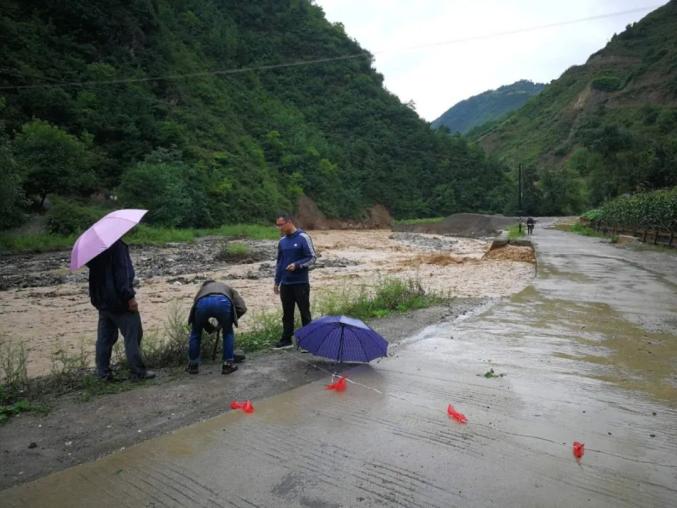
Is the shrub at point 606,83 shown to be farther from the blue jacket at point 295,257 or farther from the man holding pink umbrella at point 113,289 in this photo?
the man holding pink umbrella at point 113,289

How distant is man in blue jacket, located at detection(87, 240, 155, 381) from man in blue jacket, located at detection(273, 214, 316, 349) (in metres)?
1.81

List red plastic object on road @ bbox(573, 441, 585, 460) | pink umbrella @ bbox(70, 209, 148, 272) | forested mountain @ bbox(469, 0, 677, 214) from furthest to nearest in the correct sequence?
1. forested mountain @ bbox(469, 0, 677, 214)
2. pink umbrella @ bbox(70, 209, 148, 272)
3. red plastic object on road @ bbox(573, 441, 585, 460)

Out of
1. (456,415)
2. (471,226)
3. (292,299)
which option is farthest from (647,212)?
(471,226)

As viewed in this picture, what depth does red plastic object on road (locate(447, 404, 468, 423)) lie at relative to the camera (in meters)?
3.97

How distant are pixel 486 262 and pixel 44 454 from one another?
67.1 feet

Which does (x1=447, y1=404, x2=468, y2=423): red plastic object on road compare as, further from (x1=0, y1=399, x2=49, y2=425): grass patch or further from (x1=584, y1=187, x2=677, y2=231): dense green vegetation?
(x1=584, y1=187, x2=677, y2=231): dense green vegetation

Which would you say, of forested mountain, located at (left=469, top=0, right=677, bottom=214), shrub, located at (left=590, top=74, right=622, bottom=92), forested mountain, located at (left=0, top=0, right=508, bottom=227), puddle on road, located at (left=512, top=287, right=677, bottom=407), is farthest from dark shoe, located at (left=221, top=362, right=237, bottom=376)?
shrub, located at (left=590, top=74, right=622, bottom=92)

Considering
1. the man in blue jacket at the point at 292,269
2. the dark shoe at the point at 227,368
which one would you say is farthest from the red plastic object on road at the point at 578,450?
the man in blue jacket at the point at 292,269

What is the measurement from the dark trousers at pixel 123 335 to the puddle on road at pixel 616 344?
17.1 feet

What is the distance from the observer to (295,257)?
6066mm

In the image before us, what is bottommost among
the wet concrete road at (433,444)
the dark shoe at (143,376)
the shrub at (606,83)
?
the wet concrete road at (433,444)

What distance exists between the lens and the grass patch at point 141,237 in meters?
23.1

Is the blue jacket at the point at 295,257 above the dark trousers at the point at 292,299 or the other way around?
above

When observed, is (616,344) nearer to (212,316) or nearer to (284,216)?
(284,216)
